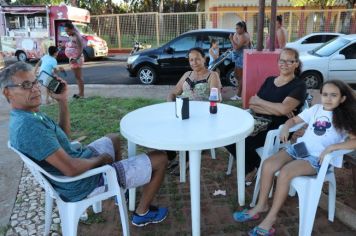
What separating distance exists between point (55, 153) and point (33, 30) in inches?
602

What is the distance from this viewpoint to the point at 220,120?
285cm

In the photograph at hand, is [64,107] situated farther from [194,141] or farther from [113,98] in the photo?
[113,98]

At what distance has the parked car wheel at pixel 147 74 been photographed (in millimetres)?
9219

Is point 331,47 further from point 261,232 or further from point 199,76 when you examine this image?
point 261,232

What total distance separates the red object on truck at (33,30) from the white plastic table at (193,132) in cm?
1347

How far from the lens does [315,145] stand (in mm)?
2646

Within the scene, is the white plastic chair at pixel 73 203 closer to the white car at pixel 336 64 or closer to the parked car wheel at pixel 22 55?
the white car at pixel 336 64

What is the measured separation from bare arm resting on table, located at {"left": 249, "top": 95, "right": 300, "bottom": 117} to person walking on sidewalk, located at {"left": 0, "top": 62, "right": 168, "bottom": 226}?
1176mm

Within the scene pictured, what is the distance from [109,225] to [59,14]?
1455 centimetres

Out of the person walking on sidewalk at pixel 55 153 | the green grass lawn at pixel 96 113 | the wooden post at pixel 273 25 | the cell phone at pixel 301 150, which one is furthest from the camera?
the green grass lawn at pixel 96 113

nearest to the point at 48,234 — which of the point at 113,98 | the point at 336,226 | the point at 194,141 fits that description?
the point at 194,141

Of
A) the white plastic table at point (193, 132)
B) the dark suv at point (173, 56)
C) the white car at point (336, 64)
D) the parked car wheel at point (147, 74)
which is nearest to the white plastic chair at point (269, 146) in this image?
the white plastic table at point (193, 132)

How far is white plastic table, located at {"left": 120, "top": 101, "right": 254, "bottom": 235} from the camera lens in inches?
94.0

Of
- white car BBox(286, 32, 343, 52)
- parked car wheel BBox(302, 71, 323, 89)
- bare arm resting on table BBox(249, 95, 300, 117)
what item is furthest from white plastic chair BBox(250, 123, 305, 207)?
white car BBox(286, 32, 343, 52)
